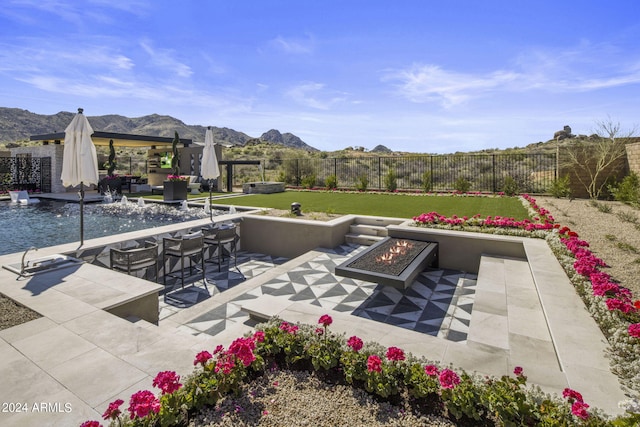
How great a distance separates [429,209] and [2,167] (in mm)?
21485

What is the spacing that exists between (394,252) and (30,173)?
63.2 ft

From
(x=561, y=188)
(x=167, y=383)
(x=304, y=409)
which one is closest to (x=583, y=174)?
(x=561, y=188)

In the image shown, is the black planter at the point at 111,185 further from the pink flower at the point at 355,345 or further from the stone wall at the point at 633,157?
the stone wall at the point at 633,157

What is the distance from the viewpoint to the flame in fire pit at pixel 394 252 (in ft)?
16.1

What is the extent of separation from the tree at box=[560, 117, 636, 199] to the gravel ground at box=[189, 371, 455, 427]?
13158 mm

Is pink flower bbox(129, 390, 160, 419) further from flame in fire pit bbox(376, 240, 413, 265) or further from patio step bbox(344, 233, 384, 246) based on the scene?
patio step bbox(344, 233, 384, 246)

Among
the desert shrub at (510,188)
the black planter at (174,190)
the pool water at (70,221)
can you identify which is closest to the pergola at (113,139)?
the black planter at (174,190)

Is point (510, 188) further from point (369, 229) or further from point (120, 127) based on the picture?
point (120, 127)

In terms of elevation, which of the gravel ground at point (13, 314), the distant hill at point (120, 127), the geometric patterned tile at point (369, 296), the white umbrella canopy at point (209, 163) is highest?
the distant hill at point (120, 127)

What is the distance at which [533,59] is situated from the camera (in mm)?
9016

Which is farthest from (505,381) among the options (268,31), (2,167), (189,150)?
(2,167)

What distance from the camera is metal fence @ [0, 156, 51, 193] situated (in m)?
15.4

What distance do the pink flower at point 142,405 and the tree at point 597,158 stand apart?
14.2 m

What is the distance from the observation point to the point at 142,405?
156 cm
